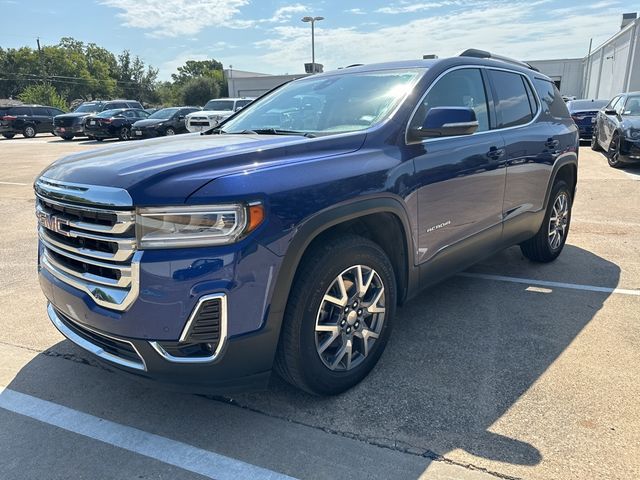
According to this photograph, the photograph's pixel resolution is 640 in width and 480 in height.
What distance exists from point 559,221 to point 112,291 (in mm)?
4434

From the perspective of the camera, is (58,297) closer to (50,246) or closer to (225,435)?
(50,246)

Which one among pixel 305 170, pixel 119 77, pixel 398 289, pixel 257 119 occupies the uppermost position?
pixel 119 77

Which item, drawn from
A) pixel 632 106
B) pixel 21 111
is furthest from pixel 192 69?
pixel 632 106

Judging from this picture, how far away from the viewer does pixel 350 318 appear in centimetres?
286

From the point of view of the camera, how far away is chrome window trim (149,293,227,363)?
219cm

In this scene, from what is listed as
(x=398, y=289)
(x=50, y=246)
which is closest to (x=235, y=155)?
(x=50, y=246)

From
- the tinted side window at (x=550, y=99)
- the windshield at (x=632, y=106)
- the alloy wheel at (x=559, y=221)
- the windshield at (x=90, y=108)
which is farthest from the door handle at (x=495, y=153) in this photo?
the windshield at (x=90, y=108)

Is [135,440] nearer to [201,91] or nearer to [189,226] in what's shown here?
[189,226]

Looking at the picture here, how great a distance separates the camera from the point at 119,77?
106m

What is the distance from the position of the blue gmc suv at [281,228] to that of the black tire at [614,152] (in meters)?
8.68

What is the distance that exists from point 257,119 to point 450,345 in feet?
7.05

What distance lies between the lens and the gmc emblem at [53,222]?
2521mm

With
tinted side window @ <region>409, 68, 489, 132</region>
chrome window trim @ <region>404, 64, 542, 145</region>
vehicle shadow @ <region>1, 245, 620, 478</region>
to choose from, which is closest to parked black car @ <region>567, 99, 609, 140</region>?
chrome window trim @ <region>404, 64, 542, 145</region>

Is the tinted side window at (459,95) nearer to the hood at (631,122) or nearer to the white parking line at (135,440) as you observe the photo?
the white parking line at (135,440)
